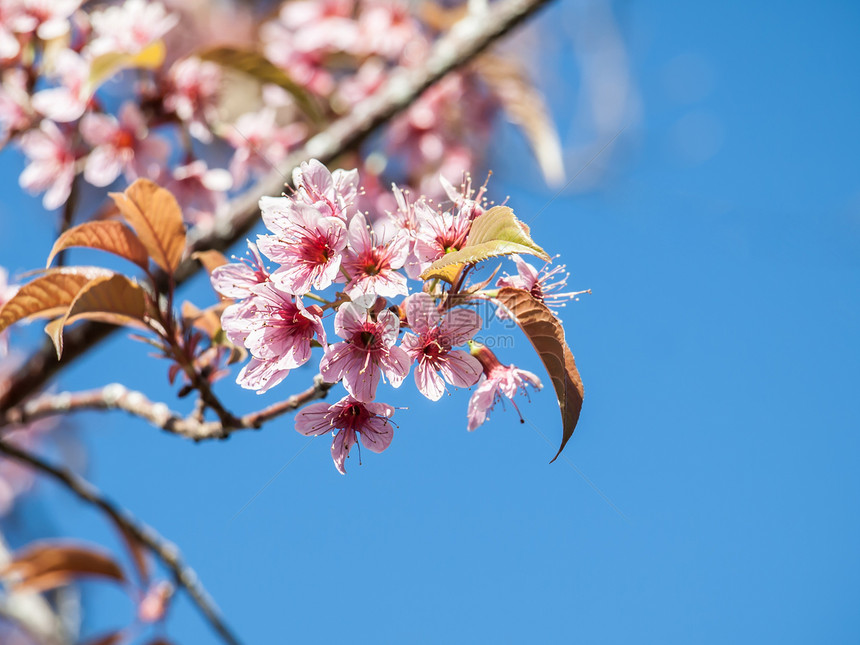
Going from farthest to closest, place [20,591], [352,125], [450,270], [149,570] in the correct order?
[352,125], [149,570], [20,591], [450,270]

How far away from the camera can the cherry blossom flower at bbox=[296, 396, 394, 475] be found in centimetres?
89

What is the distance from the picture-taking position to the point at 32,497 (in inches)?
155

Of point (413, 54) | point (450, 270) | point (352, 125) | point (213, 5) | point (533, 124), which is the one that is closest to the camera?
point (450, 270)

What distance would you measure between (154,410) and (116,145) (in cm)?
69

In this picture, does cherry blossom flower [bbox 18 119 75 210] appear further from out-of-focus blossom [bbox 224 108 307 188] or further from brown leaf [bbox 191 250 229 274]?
brown leaf [bbox 191 250 229 274]

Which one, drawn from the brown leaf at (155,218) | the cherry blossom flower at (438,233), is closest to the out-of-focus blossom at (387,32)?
the brown leaf at (155,218)

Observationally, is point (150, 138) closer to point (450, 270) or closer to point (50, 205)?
point (50, 205)

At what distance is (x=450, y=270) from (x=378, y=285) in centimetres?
9

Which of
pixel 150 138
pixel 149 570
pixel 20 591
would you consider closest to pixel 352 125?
pixel 150 138

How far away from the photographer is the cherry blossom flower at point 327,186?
0.88 m

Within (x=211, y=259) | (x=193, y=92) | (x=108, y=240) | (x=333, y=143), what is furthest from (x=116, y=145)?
(x=211, y=259)

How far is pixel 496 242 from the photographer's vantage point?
0.73 meters

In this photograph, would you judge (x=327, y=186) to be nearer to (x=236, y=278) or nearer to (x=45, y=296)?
(x=236, y=278)

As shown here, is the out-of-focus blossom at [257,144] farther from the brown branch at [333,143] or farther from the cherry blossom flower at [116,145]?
the cherry blossom flower at [116,145]
